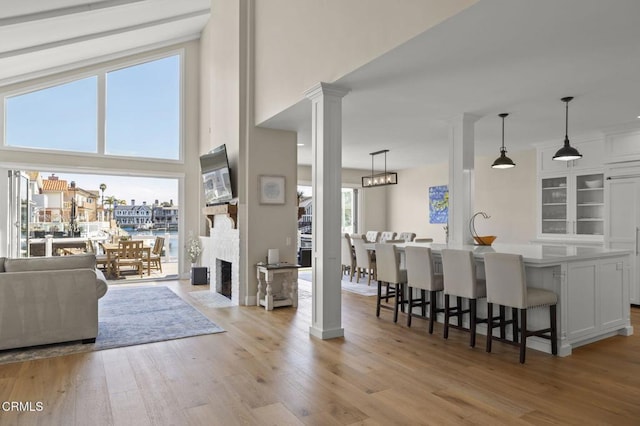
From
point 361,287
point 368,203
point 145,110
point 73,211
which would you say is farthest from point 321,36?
point 368,203

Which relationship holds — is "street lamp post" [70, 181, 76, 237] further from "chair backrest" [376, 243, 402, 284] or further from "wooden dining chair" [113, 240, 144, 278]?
"chair backrest" [376, 243, 402, 284]

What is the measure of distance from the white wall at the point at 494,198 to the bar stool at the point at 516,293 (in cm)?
472

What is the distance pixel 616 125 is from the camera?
595 cm

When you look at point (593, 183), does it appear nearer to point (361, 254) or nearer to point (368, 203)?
point (361, 254)

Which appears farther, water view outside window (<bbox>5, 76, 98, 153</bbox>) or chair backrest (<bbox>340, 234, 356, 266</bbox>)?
chair backrest (<bbox>340, 234, 356, 266</bbox>)

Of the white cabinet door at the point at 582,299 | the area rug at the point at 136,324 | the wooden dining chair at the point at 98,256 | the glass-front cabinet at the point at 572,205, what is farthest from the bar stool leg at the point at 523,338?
the wooden dining chair at the point at 98,256

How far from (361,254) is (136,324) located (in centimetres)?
421

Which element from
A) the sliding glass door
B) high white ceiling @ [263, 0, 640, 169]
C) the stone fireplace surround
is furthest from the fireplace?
the sliding glass door

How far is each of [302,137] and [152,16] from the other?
11.0 feet

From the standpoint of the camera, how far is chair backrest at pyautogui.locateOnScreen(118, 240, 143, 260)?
8234 mm

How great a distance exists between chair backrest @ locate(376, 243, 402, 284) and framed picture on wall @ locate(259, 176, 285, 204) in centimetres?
181

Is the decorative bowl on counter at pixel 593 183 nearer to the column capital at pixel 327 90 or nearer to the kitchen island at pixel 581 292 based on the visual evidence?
the kitchen island at pixel 581 292

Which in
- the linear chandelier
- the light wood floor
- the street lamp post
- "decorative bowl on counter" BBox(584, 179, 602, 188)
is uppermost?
the linear chandelier

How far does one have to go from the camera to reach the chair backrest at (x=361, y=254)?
7.60 m
